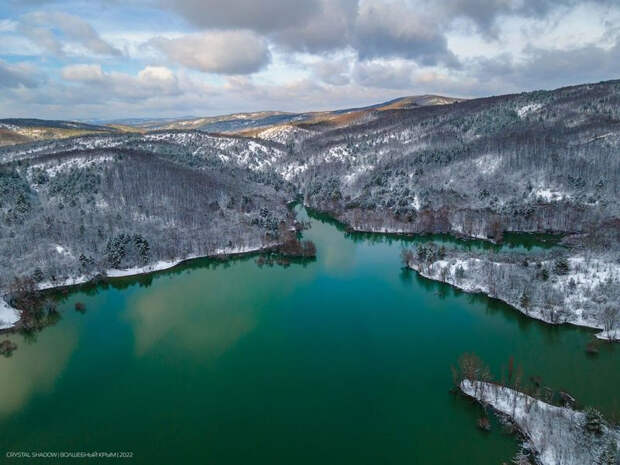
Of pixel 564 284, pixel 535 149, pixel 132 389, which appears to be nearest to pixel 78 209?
pixel 132 389

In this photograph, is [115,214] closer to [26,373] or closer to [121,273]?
[121,273]

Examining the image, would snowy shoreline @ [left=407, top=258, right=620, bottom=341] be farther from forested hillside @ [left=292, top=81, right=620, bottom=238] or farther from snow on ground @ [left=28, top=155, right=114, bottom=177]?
snow on ground @ [left=28, top=155, right=114, bottom=177]

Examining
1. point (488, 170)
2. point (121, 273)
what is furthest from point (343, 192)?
point (121, 273)

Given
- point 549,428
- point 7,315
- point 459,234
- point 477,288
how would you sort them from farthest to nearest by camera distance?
point 459,234 → point 477,288 → point 7,315 → point 549,428

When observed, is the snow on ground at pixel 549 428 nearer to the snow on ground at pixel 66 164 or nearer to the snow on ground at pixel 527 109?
the snow on ground at pixel 66 164

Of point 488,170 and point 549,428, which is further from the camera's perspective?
point 488,170

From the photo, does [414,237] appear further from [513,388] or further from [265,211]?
[513,388]

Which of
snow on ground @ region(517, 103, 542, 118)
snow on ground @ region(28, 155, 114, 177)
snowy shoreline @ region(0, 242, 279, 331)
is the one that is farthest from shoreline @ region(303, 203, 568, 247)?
snow on ground @ region(517, 103, 542, 118)
